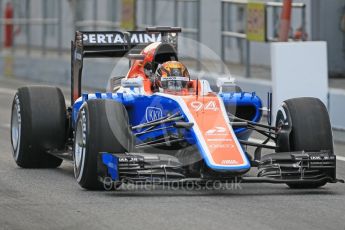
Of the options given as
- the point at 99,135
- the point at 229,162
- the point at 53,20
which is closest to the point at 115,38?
the point at 99,135

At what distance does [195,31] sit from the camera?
25.1m

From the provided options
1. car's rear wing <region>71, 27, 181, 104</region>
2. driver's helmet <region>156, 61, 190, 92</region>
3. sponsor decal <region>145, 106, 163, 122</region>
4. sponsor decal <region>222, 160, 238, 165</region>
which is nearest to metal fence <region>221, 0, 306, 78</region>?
car's rear wing <region>71, 27, 181, 104</region>

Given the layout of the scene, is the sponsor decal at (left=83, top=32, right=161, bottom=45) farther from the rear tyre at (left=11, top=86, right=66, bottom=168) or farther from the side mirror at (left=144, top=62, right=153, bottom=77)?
the side mirror at (left=144, top=62, right=153, bottom=77)

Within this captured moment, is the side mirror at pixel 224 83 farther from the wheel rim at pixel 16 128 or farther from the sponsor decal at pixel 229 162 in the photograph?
the wheel rim at pixel 16 128

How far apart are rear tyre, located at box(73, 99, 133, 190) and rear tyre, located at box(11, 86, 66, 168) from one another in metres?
1.71

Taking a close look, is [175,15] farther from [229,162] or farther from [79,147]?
[229,162]

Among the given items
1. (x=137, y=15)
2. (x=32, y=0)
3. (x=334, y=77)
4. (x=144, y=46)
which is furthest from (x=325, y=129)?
(x=32, y=0)

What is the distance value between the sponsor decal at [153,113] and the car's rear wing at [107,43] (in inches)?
76.8

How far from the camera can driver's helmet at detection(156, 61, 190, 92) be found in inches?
496

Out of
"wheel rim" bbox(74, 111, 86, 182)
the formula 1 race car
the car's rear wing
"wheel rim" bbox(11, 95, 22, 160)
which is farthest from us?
the car's rear wing

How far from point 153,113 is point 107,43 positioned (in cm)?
234

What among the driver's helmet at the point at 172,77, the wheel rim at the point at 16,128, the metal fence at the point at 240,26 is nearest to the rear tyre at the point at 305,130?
the driver's helmet at the point at 172,77

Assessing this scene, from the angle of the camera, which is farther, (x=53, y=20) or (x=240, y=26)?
(x=53, y=20)

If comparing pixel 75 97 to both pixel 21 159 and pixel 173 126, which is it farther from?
pixel 173 126
